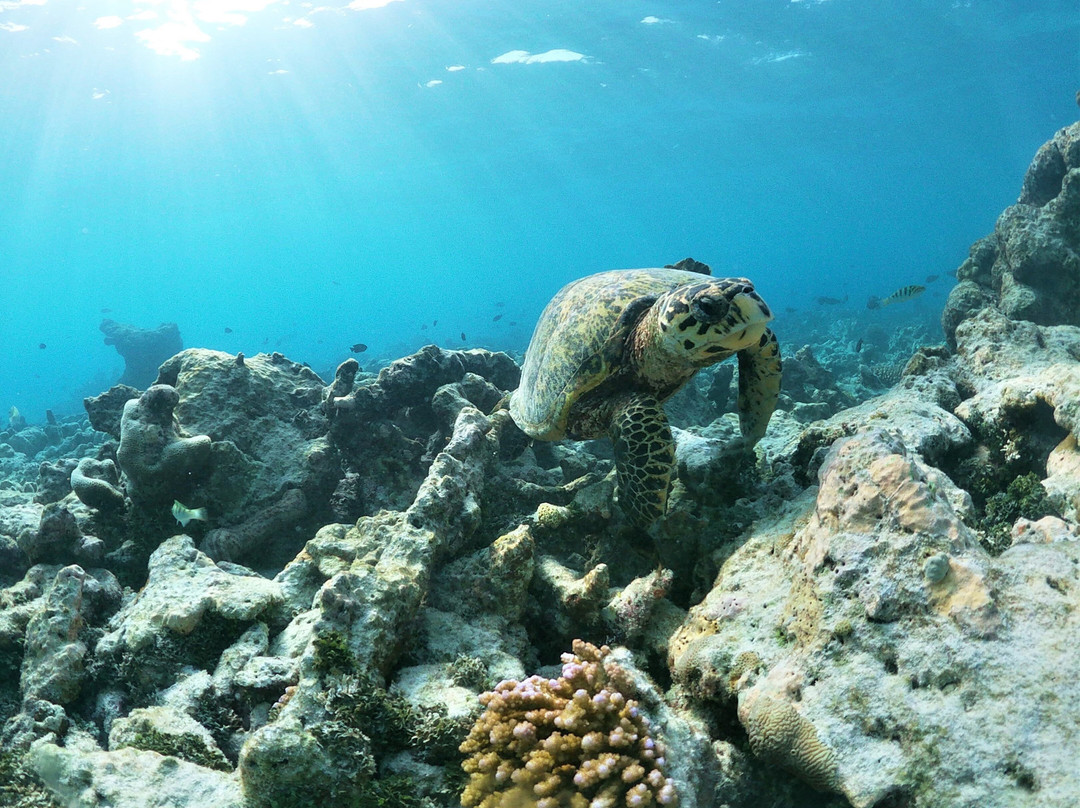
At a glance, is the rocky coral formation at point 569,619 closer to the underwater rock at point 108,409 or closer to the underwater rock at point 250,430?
the underwater rock at point 250,430

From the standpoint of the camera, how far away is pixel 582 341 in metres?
4.45

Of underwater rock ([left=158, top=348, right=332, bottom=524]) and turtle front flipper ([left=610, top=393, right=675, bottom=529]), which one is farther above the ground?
turtle front flipper ([left=610, top=393, right=675, bottom=529])

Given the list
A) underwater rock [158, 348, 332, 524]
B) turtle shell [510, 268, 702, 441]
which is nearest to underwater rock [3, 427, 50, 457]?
underwater rock [158, 348, 332, 524]

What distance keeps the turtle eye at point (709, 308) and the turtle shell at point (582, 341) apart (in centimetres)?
77

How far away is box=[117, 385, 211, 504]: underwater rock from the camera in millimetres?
4820

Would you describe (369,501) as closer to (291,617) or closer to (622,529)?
(291,617)

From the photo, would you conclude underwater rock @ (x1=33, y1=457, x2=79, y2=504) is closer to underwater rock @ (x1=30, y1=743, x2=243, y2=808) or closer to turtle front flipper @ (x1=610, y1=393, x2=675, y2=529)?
underwater rock @ (x1=30, y1=743, x2=243, y2=808)

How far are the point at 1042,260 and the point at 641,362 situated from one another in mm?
6746

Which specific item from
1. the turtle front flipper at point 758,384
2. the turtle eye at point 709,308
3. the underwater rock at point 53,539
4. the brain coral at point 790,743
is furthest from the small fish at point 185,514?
the brain coral at point 790,743

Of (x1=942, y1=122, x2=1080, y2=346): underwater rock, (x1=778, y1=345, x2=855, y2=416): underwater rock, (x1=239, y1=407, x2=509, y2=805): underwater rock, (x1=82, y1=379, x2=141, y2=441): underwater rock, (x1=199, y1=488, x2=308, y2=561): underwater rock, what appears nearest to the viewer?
(x1=239, y1=407, x2=509, y2=805): underwater rock

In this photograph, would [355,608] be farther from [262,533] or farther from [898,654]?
[262,533]

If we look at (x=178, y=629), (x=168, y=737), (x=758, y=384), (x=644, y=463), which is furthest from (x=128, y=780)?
(x=758, y=384)

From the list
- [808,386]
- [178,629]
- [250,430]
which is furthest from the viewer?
[808,386]

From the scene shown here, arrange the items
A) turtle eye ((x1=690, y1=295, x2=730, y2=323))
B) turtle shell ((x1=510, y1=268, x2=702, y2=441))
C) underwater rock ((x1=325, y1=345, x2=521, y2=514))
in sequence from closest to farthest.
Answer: turtle eye ((x1=690, y1=295, x2=730, y2=323)) → turtle shell ((x1=510, y1=268, x2=702, y2=441)) → underwater rock ((x1=325, y1=345, x2=521, y2=514))
